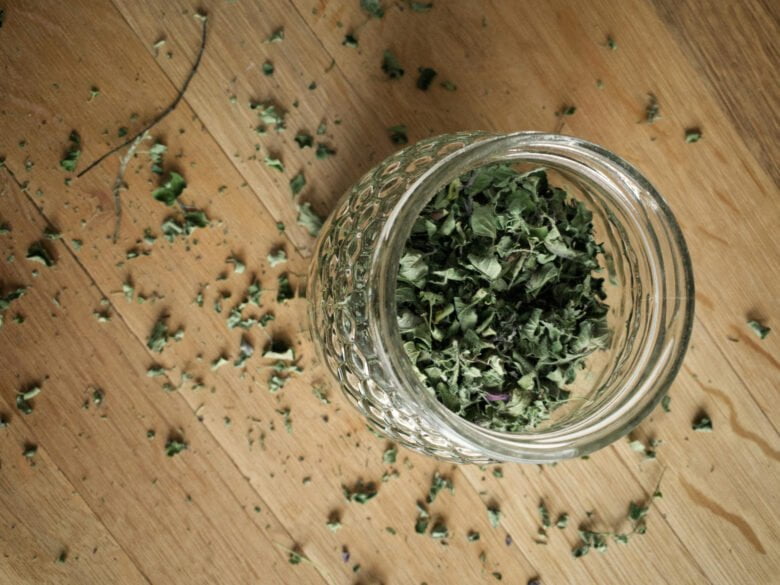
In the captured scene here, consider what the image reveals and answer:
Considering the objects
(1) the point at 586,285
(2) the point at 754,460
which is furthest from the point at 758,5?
(2) the point at 754,460

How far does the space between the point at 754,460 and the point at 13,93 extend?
1.13 meters

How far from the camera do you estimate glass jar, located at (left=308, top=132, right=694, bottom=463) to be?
0.61 m

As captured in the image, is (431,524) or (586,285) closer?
(586,285)

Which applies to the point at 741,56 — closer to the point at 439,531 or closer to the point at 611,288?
the point at 611,288

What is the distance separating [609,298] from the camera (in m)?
0.77

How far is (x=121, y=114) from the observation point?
889mm

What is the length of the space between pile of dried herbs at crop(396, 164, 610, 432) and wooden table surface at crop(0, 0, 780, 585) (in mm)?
236

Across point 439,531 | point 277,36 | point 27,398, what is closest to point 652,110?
point 277,36

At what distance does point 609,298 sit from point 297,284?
1.32 ft

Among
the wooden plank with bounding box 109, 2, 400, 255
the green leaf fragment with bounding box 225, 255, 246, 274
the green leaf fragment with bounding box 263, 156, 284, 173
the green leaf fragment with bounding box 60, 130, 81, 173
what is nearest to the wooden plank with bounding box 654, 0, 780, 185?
the wooden plank with bounding box 109, 2, 400, 255

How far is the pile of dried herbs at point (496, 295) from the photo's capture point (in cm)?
68

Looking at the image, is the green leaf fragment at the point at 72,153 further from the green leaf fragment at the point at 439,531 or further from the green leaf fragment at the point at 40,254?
the green leaf fragment at the point at 439,531

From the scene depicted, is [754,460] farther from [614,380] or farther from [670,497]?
[614,380]

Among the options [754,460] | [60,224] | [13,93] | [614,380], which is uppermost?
[13,93]
